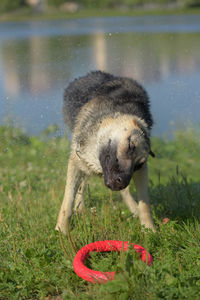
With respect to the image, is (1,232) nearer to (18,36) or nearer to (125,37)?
(125,37)

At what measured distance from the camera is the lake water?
6.31m

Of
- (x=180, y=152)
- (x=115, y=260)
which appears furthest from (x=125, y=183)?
(x=180, y=152)

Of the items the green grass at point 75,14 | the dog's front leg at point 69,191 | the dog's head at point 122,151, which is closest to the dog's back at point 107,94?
the dog's head at point 122,151

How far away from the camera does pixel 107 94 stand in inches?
181

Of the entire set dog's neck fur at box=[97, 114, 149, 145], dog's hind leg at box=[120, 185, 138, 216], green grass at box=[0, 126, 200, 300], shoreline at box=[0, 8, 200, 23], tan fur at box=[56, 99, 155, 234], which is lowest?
dog's hind leg at box=[120, 185, 138, 216]

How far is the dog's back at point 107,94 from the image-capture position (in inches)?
171

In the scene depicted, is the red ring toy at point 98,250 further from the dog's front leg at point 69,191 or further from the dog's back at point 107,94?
the dog's back at point 107,94

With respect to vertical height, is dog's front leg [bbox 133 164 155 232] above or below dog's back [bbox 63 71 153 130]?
below

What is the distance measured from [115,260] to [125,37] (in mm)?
4675

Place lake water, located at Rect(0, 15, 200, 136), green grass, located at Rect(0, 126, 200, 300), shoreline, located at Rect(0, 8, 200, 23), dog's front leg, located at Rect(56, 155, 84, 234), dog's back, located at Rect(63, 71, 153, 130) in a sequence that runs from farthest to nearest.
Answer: shoreline, located at Rect(0, 8, 200, 23) < lake water, located at Rect(0, 15, 200, 136) < dog's front leg, located at Rect(56, 155, 84, 234) < dog's back, located at Rect(63, 71, 153, 130) < green grass, located at Rect(0, 126, 200, 300)

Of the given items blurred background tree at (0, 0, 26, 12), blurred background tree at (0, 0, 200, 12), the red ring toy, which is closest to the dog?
the red ring toy

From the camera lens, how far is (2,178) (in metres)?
6.77

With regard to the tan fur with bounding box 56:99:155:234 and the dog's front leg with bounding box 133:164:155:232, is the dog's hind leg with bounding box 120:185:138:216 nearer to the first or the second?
the tan fur with bounding box 56:99:155:234

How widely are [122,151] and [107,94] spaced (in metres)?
→ 1.23
